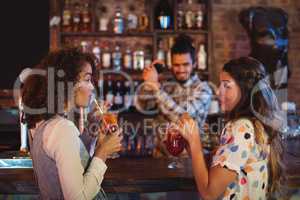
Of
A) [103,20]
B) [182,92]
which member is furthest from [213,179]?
[103,20]

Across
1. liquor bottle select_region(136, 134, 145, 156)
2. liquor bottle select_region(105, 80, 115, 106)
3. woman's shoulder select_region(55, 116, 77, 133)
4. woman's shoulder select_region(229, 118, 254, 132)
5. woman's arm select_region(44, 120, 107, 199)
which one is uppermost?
woman's shoulder select_region(55, 116, 77, 133)

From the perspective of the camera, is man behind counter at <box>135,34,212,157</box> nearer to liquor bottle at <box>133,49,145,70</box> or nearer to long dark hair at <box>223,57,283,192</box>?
liquor bottle at <box>133,49,145,70</box>

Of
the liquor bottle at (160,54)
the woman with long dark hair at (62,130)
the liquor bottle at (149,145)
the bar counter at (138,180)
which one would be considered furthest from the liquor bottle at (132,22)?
the woman with long dark hair at (62,130)

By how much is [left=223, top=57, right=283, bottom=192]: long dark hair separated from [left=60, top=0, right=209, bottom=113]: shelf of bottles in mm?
3129

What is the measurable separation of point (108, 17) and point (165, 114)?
4.88 feet

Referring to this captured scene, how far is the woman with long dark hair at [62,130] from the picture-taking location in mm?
1595

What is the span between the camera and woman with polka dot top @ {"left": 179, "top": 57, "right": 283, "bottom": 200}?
5.61 ft

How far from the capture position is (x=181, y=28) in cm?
496

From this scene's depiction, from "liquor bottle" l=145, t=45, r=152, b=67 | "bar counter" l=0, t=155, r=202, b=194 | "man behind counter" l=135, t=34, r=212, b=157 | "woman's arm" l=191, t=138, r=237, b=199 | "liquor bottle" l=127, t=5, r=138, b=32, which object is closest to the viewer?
"woman's arm" l=191, t=138, r=237, b=199

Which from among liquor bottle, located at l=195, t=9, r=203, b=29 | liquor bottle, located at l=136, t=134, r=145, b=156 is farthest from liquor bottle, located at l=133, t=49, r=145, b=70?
liquor bottle, located at l=136, t=134, r=145, b=156

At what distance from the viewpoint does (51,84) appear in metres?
1.70

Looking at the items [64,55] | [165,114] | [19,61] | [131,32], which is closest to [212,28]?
[131,32]

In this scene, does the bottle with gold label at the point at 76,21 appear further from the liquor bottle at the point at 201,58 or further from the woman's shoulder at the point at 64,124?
the woman's shoulder at the point at 64,124

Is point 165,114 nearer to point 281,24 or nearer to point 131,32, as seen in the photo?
point 131,32
